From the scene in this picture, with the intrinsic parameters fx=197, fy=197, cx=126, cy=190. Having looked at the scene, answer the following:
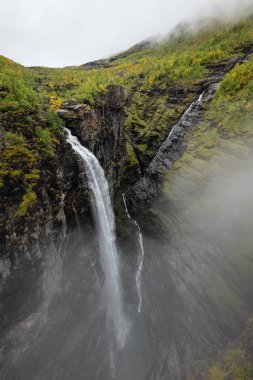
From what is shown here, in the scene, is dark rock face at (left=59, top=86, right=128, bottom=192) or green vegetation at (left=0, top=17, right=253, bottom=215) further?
dark rock face at (left=59, top=86, right=128, bottom=192)

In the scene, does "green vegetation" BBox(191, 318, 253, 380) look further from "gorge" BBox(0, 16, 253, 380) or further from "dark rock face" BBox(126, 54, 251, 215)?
"dark rock face" BBox(126, 54, 251, 215)

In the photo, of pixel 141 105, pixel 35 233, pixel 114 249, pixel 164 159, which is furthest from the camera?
pixel 141 105

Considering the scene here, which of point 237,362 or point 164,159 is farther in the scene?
point 164,159

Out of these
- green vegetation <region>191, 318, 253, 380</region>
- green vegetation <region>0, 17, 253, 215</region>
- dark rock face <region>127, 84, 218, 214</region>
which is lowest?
green vegetation <region>191, 318, 253, 380</region>

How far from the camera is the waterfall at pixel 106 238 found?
73.2 ft

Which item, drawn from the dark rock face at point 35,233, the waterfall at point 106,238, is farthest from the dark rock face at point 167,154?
the dark rock face at point 35,233

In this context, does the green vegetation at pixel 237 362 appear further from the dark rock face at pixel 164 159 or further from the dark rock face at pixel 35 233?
the dark rock face at pixel 164 159

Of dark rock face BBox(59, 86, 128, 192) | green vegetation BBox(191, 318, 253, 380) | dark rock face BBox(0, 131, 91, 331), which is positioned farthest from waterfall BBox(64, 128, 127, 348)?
green vegetation BBox(191, 318, 253, 380)

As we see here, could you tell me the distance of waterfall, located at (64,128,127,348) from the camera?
22317mm

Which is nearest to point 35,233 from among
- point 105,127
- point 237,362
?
point 237,362

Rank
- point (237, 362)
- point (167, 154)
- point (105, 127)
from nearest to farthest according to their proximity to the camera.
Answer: point (237, 362) < point (105, 127) < point (167, 154)

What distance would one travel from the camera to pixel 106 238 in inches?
1014

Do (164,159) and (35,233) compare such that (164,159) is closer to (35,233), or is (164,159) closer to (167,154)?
(167,154)

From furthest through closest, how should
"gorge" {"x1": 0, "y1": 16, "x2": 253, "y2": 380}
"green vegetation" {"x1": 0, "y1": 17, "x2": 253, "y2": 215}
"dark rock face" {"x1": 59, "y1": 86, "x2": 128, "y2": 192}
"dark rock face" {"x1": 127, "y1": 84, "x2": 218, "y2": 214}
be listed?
"dark rock face" {"x1": 127, "y1": 84, "x2": 218, "y2": 214}, "dark rock face" {"x1": 59, "y1": 86, "x2": 128, "y2": 192}, "green vegetation" {"x1": 0, "y1": 17, "x2": 253, "y2": 215}, "gorge" {"x1": 0, "y1": 16, "x2": 253, "y2": 380}
